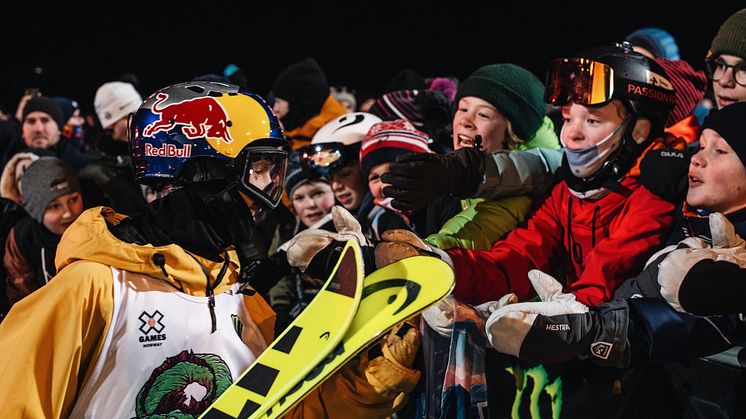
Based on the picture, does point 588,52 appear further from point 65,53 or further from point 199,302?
point 65,53

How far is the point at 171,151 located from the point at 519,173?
1.39 m

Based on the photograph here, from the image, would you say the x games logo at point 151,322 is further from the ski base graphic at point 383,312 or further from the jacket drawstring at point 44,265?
the jacket drawstring at point 44,265

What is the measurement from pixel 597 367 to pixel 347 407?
81cm

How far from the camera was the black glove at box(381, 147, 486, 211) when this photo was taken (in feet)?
9.50

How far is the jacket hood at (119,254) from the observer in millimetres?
2248

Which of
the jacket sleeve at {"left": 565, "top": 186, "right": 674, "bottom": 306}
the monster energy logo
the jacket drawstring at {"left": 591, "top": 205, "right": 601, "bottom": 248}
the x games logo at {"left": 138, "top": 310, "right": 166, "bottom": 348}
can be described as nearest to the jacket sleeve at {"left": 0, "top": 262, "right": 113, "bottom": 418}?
the x games logo at {"left": 138, "top": 310, "right": 166, "bottom": 348}

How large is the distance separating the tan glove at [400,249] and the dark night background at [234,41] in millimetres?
9302

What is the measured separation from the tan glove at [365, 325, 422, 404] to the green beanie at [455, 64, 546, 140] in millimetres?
1343

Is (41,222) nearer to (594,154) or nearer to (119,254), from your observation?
(119,254)

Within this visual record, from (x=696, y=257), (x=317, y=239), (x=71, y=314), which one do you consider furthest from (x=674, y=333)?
(x=71, y=314)

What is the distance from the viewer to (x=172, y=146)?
247 centimetres

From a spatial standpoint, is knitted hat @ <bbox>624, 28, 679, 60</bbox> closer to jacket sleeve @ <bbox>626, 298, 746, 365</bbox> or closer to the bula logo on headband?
jacket sleeve @ <bbox>626, 298, 746, 365</bbox>

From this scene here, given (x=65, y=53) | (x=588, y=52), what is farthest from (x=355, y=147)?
(x=65, y=53)

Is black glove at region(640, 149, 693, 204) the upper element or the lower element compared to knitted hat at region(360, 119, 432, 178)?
upper
